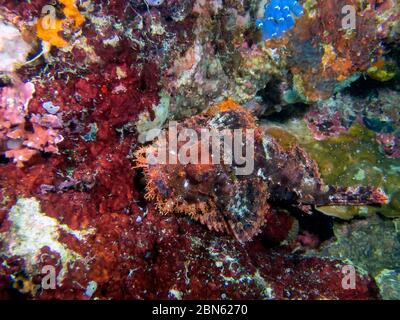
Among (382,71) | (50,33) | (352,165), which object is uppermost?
(382,71)

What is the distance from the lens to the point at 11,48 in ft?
10.9

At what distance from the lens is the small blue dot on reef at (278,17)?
4.78 m

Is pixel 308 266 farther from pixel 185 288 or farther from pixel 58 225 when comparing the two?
pixel 58 225

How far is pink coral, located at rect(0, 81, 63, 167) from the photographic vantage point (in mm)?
3410

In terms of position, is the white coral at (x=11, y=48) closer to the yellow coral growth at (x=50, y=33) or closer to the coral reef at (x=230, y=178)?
the yellow coral growth at (x=50, y=33)

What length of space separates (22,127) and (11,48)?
88cm

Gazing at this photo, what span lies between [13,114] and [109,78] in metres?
1.17

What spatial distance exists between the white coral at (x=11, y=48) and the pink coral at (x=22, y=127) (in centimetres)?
21

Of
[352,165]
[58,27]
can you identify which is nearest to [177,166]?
[58,27]

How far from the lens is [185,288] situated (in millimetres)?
3555

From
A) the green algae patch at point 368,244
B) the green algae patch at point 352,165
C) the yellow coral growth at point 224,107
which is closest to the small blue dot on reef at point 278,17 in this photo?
the yellow coral growth at point 224,107

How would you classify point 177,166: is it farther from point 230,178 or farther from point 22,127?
point 22,127
